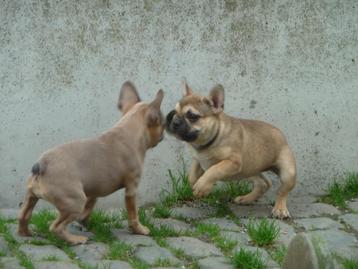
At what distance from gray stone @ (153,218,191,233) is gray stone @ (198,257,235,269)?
Result: 2.19ft

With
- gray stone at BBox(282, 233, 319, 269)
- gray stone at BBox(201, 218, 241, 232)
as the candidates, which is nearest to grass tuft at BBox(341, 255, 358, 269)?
gray stone at BBox(282, 233, 319, 269)

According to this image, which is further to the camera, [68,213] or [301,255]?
[68,213]

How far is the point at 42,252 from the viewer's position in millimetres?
6230

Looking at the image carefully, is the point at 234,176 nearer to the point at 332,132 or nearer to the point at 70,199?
the point at 332,132

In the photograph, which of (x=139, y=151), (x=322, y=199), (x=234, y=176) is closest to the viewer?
(x=139, y=151)

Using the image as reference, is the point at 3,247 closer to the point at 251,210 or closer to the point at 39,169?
the point at 39,169

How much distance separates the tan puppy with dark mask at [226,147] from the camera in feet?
24.2

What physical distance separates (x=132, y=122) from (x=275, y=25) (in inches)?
84.7

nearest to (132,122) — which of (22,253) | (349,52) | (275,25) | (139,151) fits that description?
(139,151)

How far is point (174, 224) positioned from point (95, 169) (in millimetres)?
1125

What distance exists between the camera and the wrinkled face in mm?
7312

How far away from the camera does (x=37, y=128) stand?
26.3 feet

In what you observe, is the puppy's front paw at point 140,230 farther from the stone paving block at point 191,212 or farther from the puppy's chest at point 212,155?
the puppy's chest at point 212,155

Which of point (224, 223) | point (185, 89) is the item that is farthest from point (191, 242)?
point (185, 89)
